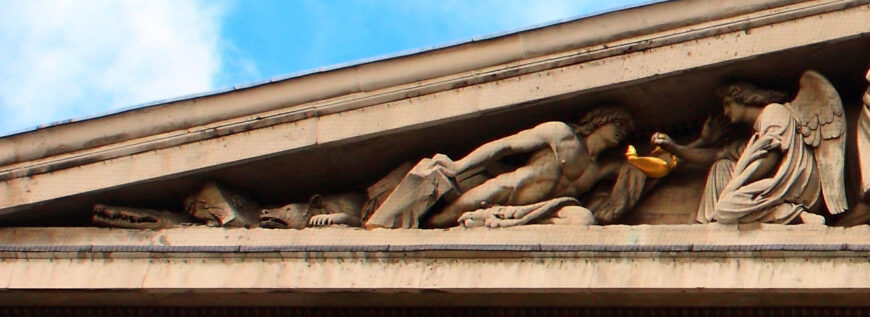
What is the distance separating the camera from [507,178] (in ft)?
57.0

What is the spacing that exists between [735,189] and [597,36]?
4.20 ft

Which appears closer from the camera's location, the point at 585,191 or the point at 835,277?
the point at 835,277

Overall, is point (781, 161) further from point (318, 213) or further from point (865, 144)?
point (318, 213)

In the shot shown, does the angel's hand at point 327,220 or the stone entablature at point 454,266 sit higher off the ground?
the angel's hand at point 327,220

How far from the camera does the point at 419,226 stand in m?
17.3

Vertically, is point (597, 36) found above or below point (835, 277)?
above

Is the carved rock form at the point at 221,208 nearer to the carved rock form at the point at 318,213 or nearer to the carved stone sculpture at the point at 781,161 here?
the carved rock form at the point at 318,213

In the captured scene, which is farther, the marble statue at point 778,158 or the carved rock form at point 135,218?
the carved rock form at point 135,218

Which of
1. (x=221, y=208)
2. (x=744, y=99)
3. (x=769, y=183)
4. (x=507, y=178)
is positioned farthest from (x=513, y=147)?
(x=221, y=208)

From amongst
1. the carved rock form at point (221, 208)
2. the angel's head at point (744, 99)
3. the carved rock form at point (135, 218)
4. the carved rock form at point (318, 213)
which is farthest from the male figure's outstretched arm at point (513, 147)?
the carved rock form at point (135, 218)

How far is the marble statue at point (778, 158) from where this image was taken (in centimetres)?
1683

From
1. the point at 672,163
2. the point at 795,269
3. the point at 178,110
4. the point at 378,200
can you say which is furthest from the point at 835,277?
the point at 178,110

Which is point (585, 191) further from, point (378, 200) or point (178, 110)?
point (178, 110)

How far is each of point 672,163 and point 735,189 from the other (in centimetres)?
57
